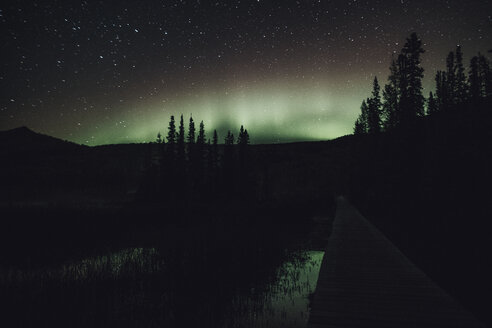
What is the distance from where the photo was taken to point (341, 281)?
7551mm

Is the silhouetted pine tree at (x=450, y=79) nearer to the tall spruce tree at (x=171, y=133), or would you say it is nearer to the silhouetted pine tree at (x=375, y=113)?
the silhouetted pine tree at (x=375, y=113)

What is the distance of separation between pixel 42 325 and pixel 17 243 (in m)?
12.1

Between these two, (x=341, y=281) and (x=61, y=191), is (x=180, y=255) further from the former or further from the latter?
(x=61, y=191)

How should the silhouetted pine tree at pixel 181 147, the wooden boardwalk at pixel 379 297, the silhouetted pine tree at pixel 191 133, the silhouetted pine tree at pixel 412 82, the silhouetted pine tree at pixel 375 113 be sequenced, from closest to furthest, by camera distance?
the wooden boardwalk at pixel 379 297 < the silhouetted pine tree at pixel 412 82 < the silhouetted pine tree at pixel 375 113 < the silhouetted pine tree at pixel 181 147 < the silhouetted pine tree at pixel 191 133

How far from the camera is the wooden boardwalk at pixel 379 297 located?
532 centimetres

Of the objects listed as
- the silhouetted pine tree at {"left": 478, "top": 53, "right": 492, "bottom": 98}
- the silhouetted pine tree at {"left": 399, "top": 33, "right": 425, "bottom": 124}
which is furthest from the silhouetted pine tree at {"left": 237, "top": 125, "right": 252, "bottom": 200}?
the silhouetted pine tree at {"left": 478, "top": 53, "right": 492, "bottom": 98}

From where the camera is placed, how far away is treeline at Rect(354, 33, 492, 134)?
23062mm

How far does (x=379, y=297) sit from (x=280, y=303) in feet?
10.5

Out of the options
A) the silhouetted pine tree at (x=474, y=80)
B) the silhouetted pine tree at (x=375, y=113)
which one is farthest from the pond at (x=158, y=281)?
the silhouetted pine tree at (x=474, y=80)

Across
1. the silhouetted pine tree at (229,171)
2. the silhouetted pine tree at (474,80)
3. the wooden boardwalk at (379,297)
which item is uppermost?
the silhouetted pine tree at (474,80)

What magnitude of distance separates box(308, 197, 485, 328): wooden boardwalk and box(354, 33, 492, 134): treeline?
1664 centimetres

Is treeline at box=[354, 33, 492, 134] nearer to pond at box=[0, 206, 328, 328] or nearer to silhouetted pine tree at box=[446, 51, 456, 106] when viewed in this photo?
silhouetted pine tree at box=[446, 51, 456, 106]

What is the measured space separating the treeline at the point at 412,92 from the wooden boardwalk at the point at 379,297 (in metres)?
16.6

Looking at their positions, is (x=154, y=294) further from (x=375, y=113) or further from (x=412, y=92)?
(x=375, y=113)
